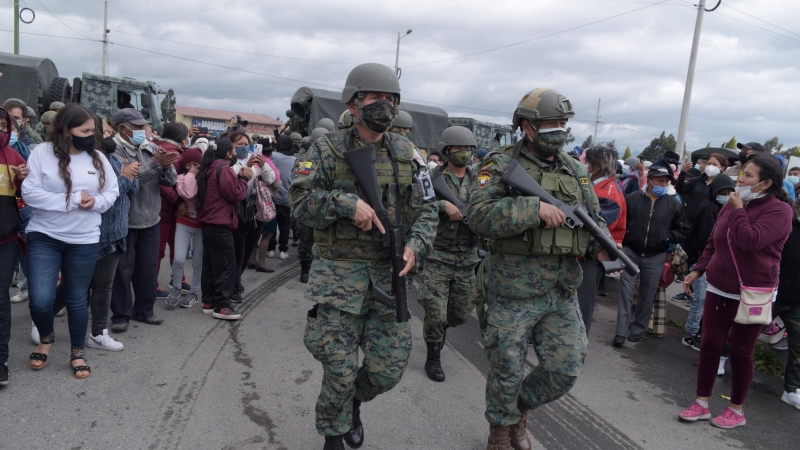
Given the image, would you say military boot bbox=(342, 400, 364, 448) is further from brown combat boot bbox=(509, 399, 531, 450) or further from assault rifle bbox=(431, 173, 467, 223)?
assault rifle bbox=(431, 173, 467, 223)

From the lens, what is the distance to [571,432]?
3709 millimetres

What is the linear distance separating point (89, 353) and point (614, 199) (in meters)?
4.88

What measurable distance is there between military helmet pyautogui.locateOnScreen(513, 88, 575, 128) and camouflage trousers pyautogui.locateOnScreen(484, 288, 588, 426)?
105 cm

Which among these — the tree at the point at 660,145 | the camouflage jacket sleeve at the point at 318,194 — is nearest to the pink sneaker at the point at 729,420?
the camouflage jacket sleeve at the point at 318,194

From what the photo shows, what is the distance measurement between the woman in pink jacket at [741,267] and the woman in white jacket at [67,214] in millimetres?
4612

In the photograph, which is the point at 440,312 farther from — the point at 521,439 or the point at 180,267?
the point at 180,267

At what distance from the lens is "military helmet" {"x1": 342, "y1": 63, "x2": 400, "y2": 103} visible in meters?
2.84

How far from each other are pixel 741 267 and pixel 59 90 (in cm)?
1760

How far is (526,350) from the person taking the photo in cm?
310

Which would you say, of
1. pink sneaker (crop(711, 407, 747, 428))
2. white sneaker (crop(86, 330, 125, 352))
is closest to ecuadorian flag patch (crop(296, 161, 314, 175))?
white sneaker (crop(86, 330, 125, 352))

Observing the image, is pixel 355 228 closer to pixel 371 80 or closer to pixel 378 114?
pixel 378 114

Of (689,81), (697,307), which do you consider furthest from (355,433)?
(689,81)

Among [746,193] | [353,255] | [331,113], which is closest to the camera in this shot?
[353,255]

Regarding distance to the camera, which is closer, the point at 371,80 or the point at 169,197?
the point at 371,80
